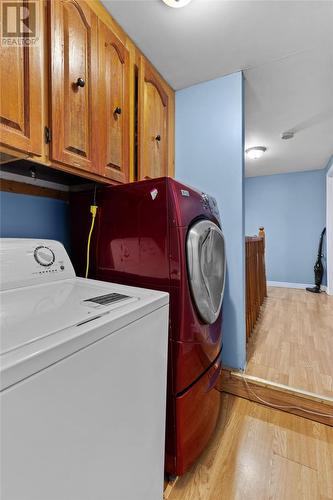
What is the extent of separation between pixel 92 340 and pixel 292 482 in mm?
1306

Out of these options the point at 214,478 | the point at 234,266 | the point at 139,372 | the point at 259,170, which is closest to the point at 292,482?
the point at 214,478

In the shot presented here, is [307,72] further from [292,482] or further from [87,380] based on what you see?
[292,482]

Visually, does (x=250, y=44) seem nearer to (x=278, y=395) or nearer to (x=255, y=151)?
(x=255, y=151)

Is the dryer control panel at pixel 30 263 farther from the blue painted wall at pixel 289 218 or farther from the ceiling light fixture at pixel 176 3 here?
the blue painted wall at pixel 289 218

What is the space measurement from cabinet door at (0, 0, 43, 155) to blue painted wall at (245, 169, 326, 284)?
4815 millimetres

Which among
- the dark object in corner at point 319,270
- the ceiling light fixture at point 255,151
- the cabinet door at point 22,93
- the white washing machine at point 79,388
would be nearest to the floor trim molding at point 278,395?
the white washing machine at point 79,388

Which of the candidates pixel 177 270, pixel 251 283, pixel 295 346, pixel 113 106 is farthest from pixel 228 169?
pixel 295 346

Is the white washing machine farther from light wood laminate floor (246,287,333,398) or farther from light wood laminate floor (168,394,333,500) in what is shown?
light wood laminate floor (246,287,333,398)

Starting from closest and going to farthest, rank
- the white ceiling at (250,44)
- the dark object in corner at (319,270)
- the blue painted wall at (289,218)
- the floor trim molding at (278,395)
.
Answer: the white ceiling at (250,44)
the floor trim molding at (278,395)
the dark object in corner at (319,270)
the blue painted wall at (289,218)

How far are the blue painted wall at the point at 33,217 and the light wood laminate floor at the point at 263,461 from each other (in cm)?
142

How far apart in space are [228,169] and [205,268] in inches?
39.2

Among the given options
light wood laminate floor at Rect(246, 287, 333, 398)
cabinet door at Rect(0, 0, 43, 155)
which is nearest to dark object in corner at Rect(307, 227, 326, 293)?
light wood laminate floor at Rect(246, 287, 333, 398)

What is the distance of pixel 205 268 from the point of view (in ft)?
3.72

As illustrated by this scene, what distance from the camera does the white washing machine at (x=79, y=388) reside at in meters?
0.43
